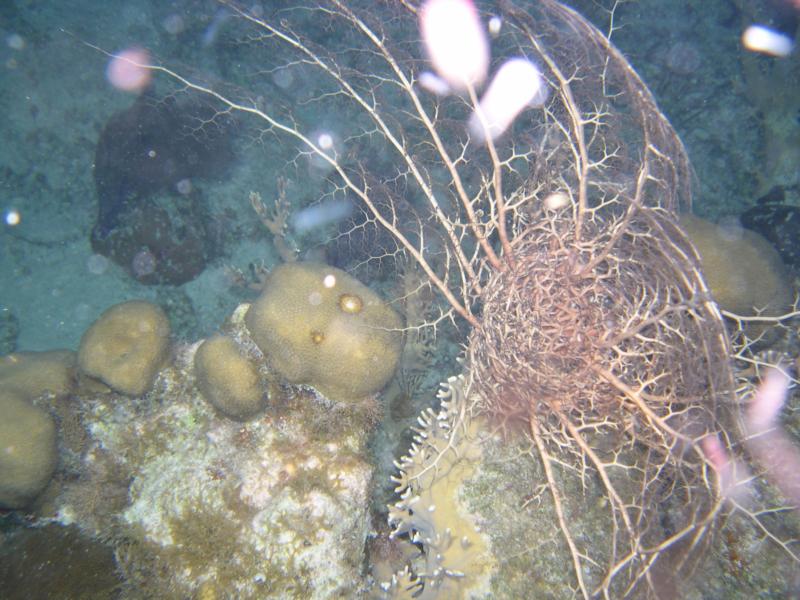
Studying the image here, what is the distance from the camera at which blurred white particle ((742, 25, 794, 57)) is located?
6312 millimetres

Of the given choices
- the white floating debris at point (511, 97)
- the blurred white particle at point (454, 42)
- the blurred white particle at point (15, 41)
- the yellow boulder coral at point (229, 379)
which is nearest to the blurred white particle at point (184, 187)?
the blurred white particle at point (15, 41)

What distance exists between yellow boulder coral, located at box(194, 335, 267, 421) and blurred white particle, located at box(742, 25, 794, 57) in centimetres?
911

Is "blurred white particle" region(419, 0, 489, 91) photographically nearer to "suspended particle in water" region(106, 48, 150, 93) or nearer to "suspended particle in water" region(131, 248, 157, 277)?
"suspended particle in water" region(131, 248, 157, 277)

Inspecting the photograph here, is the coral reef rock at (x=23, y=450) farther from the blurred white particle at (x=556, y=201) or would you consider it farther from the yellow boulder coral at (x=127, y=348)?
the blurred white particle at (x=556, y=201)

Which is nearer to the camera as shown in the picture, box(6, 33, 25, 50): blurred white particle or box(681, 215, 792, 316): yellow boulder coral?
box(681, 215, 792, 316): yellow boulder coral

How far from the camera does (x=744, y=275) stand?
4312mm

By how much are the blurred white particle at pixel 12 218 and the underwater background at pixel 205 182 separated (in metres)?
0.05

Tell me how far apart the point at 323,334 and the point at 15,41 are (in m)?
9.79

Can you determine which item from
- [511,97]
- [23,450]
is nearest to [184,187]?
[23,450]

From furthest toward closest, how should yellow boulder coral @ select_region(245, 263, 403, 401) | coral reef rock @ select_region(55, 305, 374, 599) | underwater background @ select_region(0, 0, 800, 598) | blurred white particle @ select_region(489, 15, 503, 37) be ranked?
underwater background @ select_region(0, 0, 800, 598) < blurred white particle @ select_region(489, 15, 503, 37) < yellow boulder coral @ select_region(245, 263, 403, 401) < coral reef rock @ select_region(55, 305, 374, 599)

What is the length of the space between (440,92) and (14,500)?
17.0 ft

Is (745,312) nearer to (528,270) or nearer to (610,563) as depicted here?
(528,270)

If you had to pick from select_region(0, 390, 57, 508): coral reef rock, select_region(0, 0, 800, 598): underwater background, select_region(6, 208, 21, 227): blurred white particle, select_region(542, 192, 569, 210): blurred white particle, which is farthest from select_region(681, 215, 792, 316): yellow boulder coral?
select_region(6, 208, 21, 227): blurred white particle

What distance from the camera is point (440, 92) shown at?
365 centimetres
